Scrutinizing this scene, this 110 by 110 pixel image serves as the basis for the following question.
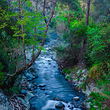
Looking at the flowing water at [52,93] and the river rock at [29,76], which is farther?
the river rock at [29,76]

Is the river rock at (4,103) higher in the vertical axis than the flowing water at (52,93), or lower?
higher

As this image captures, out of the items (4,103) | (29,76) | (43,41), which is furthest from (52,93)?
(43,41)

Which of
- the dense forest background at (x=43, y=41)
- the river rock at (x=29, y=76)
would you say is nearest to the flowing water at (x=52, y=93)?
the river rock at (x=29, y=76)

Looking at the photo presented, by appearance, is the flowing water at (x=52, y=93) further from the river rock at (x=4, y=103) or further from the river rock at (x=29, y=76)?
the river rock at (x=4, y=103)

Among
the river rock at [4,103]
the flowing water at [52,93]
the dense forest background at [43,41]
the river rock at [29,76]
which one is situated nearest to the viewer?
the river rock at [4,103]

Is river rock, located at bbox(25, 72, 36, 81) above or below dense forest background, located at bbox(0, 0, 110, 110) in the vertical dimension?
below

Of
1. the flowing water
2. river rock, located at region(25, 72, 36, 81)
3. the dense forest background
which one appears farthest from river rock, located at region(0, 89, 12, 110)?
river rock, located at region(25, 72, 36, 81)

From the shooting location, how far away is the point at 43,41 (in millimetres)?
7148

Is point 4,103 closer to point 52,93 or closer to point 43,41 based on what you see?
point 43,41

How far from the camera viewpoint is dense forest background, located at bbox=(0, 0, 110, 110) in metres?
6.30

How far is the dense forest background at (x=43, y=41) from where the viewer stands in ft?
20.7

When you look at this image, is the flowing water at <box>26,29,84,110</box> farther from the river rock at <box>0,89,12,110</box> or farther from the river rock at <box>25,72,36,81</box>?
the river rock at <box>0,89,12,110</box>

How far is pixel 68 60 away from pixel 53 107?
24.2 feet

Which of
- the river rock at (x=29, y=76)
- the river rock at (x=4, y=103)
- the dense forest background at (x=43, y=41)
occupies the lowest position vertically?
the river rock at (x=29, y=76)
